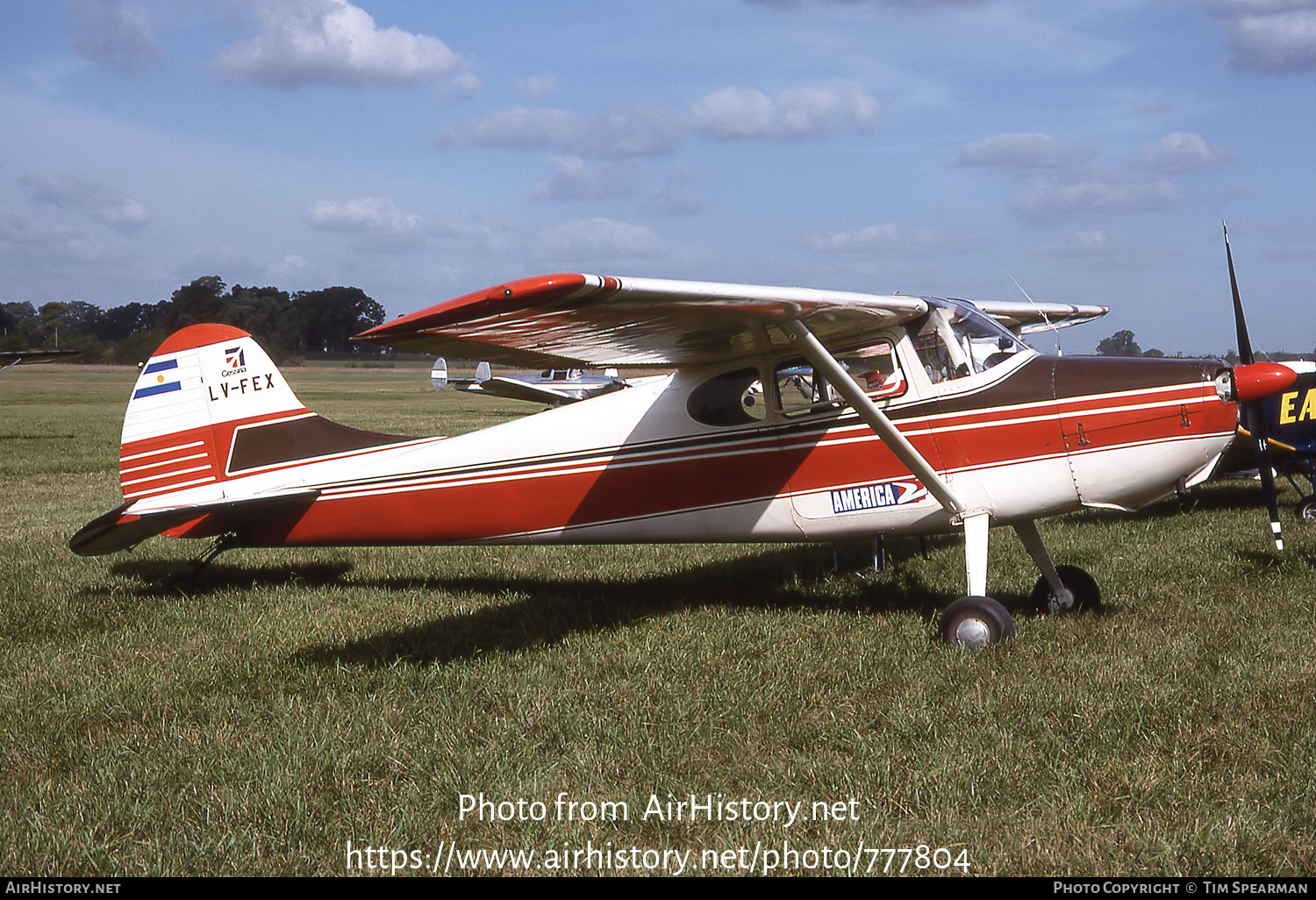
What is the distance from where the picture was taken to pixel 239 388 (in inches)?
305

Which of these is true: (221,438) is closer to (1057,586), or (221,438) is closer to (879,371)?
(879,371)

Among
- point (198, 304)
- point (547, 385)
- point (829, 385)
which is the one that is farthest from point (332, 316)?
point (829, 385)

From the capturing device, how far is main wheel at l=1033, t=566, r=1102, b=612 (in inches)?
258

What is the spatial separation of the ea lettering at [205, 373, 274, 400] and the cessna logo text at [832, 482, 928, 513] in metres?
4.57

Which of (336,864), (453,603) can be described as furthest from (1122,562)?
(336,864)

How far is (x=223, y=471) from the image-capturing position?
7617 millimetres

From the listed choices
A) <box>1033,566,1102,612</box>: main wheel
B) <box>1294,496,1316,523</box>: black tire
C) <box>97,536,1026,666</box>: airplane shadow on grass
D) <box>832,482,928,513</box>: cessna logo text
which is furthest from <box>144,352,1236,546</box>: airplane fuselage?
<box>1294,496,1316,523</box>: black tire

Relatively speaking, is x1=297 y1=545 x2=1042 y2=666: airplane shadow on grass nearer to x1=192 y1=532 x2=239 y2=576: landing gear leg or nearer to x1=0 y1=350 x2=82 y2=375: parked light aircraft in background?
x1=192 y1=532 x2=239 y2=576: landing gear leg

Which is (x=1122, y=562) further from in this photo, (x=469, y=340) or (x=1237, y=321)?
(x=469, y=340)

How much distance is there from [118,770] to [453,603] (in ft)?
10.6

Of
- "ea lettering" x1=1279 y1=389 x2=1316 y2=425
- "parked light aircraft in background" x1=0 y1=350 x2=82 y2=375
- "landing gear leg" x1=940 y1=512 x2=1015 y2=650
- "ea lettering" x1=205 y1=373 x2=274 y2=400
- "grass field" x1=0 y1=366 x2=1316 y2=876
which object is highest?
"parked light aircraft in background" x1=0 y1=350 x2=82 y2=375

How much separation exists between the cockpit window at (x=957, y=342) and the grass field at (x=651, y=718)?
1692mm

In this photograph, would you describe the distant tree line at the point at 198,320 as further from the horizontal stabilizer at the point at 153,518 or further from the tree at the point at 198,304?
the horizontal stabilizer at the point at 153,518

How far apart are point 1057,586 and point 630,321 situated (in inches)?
138
